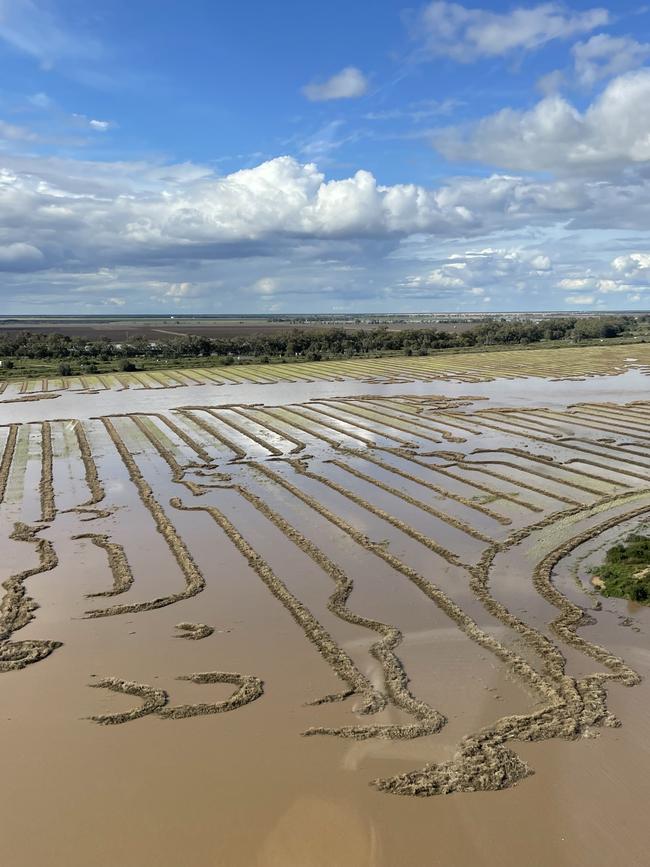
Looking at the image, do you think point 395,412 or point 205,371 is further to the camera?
point 205,371

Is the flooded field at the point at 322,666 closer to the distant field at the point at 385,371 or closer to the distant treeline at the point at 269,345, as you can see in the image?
the distant field at the point at 385,371

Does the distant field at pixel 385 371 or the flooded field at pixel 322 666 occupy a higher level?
the distant field at pixel 385 371

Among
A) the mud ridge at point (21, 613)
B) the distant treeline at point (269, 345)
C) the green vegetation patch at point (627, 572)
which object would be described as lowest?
the mud ridge at point (21, 613)

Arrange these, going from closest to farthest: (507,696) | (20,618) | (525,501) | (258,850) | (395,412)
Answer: (258,850), (507,696), (20,618), (525,501), (395,412)

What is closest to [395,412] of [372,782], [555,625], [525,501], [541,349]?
[525,501]

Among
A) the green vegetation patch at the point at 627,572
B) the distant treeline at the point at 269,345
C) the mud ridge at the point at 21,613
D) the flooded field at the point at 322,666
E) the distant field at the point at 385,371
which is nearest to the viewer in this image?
the flooded field at the point at 322,666

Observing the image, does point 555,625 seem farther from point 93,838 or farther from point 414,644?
point 93,838

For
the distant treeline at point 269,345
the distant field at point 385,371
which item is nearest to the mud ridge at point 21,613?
the distant field at point 385,371
